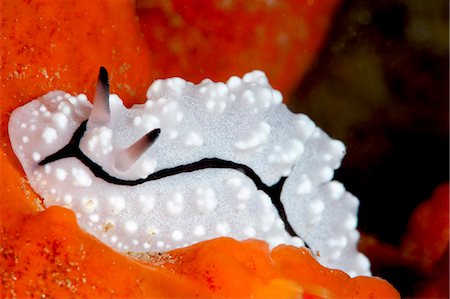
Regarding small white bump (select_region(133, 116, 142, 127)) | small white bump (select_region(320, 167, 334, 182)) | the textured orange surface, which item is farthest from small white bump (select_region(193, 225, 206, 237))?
small white bump (select_region(320, 167, 334, 182))

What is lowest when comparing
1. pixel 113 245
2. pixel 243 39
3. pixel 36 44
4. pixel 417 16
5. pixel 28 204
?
pixel 113 245

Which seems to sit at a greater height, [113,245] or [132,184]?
[132,184]

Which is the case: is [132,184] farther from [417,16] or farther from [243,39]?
[417,16]

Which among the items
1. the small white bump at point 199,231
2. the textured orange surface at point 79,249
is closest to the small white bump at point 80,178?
the textured orange surface at point 79,249

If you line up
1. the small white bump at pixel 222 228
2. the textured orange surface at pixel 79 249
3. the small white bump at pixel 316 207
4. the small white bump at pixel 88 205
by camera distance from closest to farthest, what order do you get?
the textured orange surface at pixel 79 249
the small white bump at pixel 88 205
the small white bump at pixel 222 228
the small white bump at pixel 316 207

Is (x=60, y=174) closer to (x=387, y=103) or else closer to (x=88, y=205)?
(x=88, y=205)

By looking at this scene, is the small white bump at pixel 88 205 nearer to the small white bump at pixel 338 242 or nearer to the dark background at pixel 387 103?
the small white bump at pixel 338 242

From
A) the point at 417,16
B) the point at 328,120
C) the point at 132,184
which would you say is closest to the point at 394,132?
the point at 328,120
